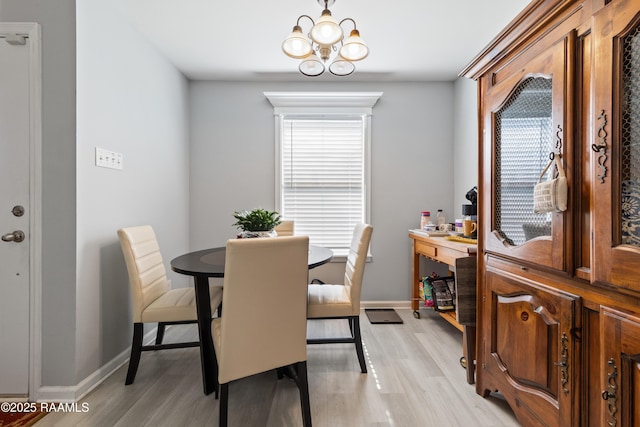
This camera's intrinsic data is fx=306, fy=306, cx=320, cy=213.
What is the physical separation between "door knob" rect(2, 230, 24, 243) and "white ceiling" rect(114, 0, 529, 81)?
1617mm

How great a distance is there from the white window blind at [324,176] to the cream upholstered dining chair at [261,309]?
1.98m

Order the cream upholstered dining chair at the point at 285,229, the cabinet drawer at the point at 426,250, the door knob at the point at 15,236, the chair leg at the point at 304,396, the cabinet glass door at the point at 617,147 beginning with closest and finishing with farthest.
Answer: the cabinet glass door at the point at 617,147, the chair leg at the point at 304,396, the door knob at the point at 15,236, the cabinet drawer at the point at 426,250, the cream upholstered dining chair at the point at 285,229

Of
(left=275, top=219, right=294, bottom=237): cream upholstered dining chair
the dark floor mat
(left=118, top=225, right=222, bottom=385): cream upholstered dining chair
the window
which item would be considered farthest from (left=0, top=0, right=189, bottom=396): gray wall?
the dark floor mat

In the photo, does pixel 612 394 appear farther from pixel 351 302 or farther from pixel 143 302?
pixel 143 302

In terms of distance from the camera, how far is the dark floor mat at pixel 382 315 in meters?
2.96

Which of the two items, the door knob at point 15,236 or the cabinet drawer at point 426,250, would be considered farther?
the cabinet drawer at point 426,250

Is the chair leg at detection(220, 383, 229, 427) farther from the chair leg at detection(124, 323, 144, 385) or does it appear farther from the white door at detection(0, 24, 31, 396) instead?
the white door at detection(0, 24, 31, 396)

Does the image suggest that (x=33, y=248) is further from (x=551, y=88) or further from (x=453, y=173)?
(x=453, y=173)

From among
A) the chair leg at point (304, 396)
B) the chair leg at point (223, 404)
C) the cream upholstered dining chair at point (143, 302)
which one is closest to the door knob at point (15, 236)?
the cream upholstered dining chair at point (143, 302)

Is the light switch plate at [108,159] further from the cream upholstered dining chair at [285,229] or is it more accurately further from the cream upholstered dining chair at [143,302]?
the cream upholstered dining chair at [285,229]

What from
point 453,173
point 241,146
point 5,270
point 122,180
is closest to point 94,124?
point 122,180

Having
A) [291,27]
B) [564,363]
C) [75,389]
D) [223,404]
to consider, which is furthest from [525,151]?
[75,389]

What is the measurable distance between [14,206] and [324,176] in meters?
2.49

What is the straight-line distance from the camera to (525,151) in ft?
4.63
